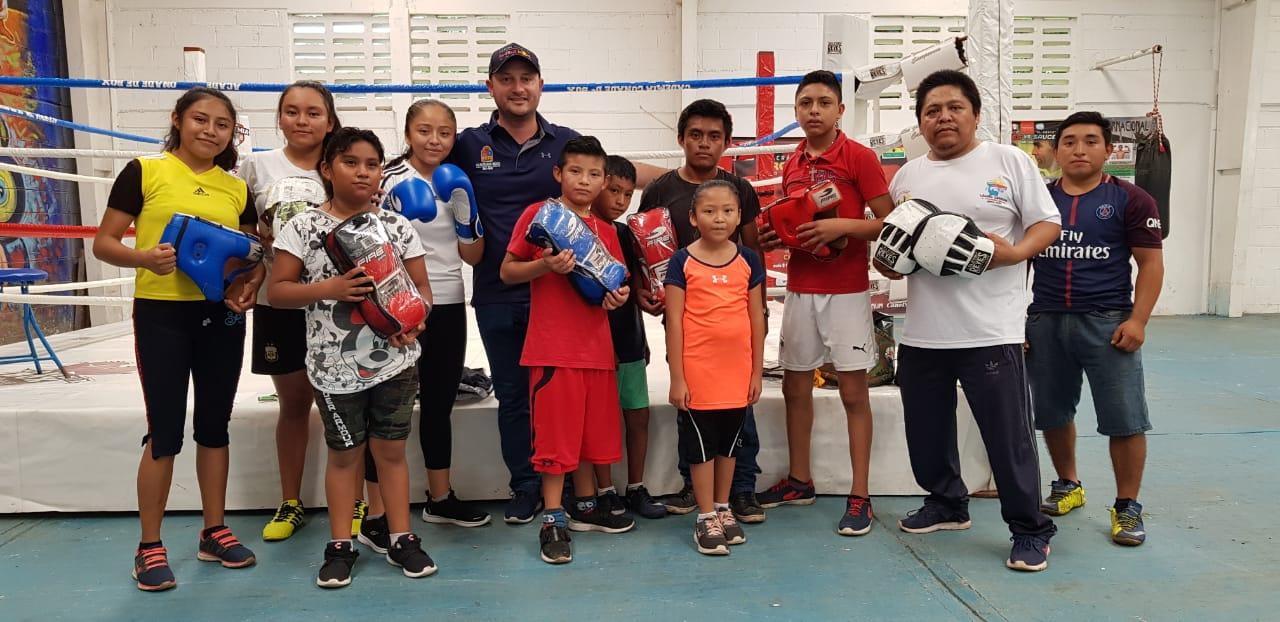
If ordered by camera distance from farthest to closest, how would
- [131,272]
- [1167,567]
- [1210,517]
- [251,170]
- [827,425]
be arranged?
[131,272] → [827,425] → [1210,517] → [251,170] → [1167,567]

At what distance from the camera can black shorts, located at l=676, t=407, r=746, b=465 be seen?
218 centimetres

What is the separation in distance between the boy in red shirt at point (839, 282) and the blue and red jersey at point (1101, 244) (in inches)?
20.8

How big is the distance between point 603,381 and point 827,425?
83 centimetres

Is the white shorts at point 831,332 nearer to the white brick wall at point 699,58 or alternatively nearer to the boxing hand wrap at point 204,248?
the boxing hand wrap at point 204,248

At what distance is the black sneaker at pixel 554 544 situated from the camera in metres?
2.06

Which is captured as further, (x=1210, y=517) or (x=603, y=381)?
(x=1210, y=517)

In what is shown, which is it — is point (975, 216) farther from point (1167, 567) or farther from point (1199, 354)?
point (1199, 354)

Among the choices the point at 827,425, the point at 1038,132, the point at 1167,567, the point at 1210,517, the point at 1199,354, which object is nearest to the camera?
the point at 1167,567

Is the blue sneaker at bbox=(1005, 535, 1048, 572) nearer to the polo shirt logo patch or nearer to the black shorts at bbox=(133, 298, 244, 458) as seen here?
the polo shirt logo patch

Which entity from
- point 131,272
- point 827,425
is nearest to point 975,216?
point 827,425

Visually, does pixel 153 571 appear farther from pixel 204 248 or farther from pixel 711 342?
pixel 711 342

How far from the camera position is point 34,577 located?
2.02 meters

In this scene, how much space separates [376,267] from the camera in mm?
1836

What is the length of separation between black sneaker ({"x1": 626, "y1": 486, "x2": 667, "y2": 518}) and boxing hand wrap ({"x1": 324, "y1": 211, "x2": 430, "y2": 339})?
96 centimetres
